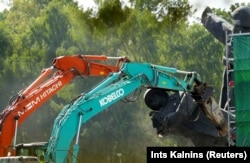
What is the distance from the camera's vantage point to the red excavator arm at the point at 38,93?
19.9 m

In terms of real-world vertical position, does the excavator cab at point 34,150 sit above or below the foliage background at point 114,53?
below

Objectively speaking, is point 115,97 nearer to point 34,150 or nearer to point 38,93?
point 34,150

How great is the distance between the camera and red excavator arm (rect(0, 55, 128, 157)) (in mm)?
19859

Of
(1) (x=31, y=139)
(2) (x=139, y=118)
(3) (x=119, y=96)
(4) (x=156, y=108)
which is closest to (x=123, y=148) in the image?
(2) (x=139, y=118)

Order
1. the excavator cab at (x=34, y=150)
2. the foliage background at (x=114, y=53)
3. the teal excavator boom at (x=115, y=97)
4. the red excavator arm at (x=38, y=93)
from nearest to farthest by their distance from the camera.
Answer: the teal excavator boom at (x=115, y=97) → the excavator cab at (x=34, y=150) → the red excavator arm at (x=38, y=93) → the foliage background at (x=114, y=53)

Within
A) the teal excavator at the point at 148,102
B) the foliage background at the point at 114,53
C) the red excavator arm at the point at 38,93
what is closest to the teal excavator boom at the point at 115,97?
the teal excavator at the point at 148,102

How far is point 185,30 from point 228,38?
18650 mm

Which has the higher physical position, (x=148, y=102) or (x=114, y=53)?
(x=114, y=53)

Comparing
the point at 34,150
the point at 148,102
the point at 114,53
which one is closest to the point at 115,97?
the point at 34,150

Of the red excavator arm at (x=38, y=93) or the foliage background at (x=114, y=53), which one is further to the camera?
the foliage background at (x=114, y=53)

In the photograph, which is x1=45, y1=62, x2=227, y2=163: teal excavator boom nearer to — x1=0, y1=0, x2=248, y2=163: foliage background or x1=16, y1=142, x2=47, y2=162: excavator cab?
x1=16, y1=142, x2=47, y2=162: excavator cab

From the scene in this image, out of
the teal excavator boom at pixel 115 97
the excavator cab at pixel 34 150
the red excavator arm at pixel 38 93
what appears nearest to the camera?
the teal excavator boom at pixel 115 97

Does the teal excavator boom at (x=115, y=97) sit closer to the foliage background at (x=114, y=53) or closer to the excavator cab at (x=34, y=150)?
the excavator cab at (x=34, y=150)

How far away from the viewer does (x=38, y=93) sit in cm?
2061
